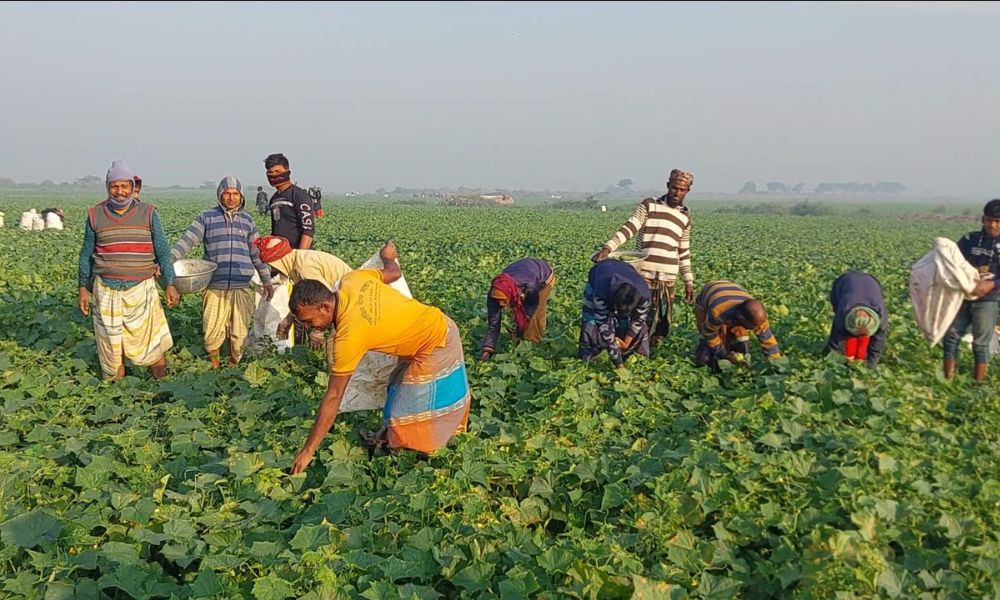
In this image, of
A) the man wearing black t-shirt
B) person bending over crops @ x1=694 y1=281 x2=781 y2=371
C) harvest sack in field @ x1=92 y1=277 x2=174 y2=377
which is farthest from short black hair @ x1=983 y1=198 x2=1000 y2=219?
harvest sack in field @ x1=92 y1=277 x2=174 y2=377

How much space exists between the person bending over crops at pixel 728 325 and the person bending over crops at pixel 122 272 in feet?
14.9

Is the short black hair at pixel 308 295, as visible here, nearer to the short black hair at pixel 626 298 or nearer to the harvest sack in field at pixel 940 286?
the short black hair at pixel 626 298

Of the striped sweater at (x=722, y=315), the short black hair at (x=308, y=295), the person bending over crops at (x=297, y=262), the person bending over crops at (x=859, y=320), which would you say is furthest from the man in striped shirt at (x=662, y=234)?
the short black hair at (x=308, y=295)

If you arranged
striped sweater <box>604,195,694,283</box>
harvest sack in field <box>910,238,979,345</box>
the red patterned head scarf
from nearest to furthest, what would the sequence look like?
harvest sack in field <box>910,238,979,345</box>, the red patterned head scarf, striped sweater <box>604,195,694,283</box>

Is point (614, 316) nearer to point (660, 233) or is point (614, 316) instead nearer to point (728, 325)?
point (728, 325)

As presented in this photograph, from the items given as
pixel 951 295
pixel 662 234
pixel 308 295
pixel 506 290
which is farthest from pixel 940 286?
pixel 308 295

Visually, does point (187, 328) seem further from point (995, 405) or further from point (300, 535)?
point (995, 405)

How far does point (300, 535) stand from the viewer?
3.00 m

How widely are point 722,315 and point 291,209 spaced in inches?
157

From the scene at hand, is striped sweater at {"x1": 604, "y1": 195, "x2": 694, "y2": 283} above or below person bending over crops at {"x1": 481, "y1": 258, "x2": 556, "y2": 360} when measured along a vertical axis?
above

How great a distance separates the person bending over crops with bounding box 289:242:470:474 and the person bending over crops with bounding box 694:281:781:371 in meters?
2.35

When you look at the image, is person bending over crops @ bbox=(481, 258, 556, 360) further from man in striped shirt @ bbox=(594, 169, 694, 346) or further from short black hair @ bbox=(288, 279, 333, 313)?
short black hair @ bbox=(288, 279, 333, 313)

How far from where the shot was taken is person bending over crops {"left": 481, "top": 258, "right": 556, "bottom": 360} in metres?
5.91

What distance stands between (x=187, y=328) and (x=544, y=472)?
4837mm
